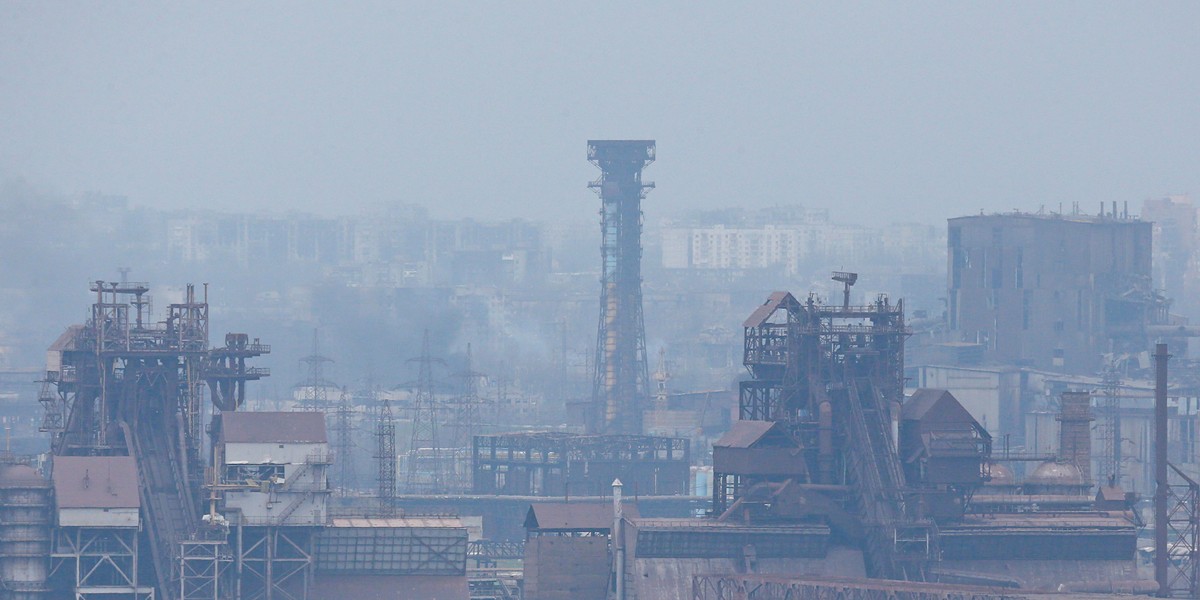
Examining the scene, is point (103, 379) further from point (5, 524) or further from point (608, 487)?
point (608, 487)

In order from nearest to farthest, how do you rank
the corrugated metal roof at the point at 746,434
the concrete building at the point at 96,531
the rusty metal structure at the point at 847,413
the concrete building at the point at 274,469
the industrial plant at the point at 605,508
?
1. the concrete building at the point at 96,531
2. the industrial plant at the point at 605,508
3. the concrete building at the point at 274,469
4. the rusty metal structure at the point at 847,413
5. the corrugated metal roof at the point at 746,434

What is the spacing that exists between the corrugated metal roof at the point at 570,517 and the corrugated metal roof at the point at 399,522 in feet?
12.1

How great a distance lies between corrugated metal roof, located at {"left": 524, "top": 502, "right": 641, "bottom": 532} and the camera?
12775cm

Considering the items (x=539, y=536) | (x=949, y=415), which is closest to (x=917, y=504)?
(x=949, y=415)

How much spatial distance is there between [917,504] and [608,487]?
69.7m

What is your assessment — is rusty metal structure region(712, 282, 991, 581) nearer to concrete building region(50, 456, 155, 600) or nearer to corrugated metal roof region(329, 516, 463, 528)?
corrugated metal roof region(329, 516, 463, 528)

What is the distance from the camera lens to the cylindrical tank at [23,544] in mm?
118125

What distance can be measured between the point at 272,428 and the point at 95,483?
8253mm

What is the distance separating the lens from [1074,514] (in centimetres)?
12900

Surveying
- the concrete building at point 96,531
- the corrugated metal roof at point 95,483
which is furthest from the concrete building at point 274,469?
the concrete building at point 96,531

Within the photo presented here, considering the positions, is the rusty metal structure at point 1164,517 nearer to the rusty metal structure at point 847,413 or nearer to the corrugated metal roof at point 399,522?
the rusty metal structure at point 847,413

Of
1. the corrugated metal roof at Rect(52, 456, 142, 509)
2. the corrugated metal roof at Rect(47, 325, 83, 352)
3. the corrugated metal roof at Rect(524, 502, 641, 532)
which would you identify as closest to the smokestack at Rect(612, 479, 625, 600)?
the corrugated metal roof at Rect(524, 502, 641, 532)

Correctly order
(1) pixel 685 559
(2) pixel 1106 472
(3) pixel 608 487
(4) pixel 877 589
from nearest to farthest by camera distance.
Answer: (4) pixel 877 589, (1) pixel 685 559, (2) pixel 1106 472, (3) pixel 608 487

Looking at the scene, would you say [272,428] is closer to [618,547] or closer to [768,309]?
[618,547]
